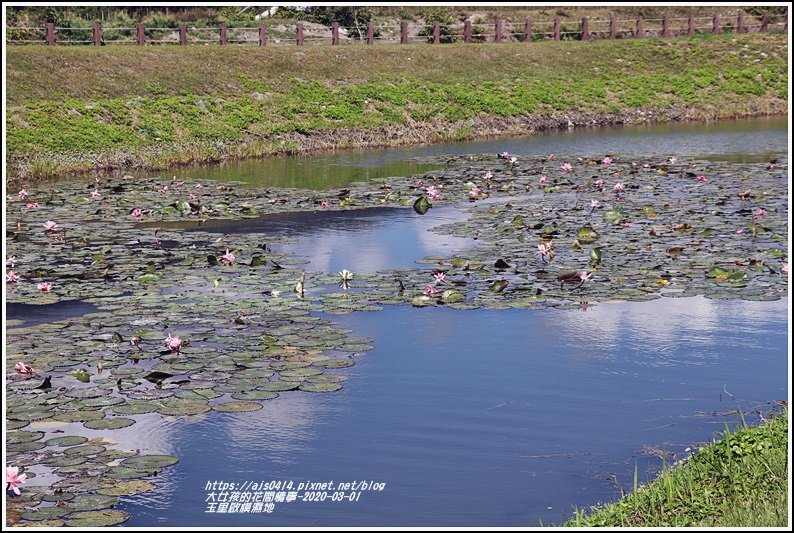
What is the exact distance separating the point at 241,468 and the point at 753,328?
586 cm

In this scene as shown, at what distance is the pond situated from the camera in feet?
25.0

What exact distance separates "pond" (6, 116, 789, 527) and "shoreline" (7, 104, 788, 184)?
878 cm

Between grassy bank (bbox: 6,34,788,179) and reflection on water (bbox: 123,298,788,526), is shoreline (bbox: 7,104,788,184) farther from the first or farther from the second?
reflection on water (bbox: 123,298,788,526)

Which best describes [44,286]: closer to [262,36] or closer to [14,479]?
[14,479]

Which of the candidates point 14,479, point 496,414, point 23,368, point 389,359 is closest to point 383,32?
point 389,359

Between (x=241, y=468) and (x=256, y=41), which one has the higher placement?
(x=256, y=41)

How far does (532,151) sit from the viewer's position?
3025cm

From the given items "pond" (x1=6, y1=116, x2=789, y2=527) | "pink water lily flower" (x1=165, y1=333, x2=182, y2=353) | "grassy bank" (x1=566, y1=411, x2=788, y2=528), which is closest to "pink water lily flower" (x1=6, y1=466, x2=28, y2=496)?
"pond" (x1=6, y1=116, x2=789, y2=527)

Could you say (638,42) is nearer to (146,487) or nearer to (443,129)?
(443,129)

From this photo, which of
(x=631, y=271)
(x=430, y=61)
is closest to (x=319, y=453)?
(x=631, y=271)

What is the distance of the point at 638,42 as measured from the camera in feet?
162

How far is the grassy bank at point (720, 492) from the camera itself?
21.0 feet

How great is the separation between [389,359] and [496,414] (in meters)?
1.85

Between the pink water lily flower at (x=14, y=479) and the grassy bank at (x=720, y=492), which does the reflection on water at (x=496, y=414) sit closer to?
the grassy bank at (x=720, y=492)
